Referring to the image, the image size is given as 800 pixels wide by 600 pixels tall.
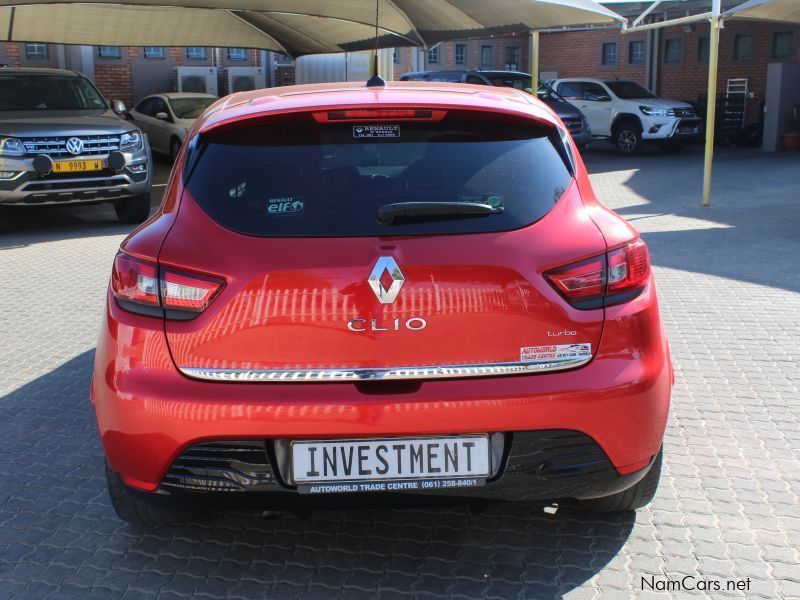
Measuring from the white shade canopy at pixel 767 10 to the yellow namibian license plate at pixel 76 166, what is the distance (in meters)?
8.14

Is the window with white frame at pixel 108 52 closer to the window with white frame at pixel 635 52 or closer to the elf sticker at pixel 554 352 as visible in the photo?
the window with white frame at pixel 635 52

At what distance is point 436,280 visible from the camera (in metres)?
2.76

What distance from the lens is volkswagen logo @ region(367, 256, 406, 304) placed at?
2744 mm

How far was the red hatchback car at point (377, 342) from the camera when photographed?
108 inches

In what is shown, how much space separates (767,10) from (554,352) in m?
13.9

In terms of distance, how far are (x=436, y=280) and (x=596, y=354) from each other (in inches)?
21.0

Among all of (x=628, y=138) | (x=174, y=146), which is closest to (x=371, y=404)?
(x=174, y=146)

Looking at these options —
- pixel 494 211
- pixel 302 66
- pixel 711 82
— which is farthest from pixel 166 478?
pixel 302 66

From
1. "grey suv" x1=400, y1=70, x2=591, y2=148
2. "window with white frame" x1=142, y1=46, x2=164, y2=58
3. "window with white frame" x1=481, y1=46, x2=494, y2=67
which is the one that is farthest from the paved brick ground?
"window with white frame" x1=481, y1=46, x2=494, y2=67

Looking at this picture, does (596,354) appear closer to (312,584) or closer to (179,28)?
(312,584)

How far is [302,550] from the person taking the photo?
3.30 metres

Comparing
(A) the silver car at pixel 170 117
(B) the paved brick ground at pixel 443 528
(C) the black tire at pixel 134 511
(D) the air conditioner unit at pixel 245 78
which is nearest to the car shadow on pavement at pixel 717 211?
(B) the paved brick ground at pixel 443 528

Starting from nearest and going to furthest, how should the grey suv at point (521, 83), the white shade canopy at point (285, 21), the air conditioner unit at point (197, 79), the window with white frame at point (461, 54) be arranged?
the white shade canopy at point (285, 21)
the grey suv at point (521, 83)
the air conditioner unit at point (197, 79)
the window with white frame at point (461, 54)

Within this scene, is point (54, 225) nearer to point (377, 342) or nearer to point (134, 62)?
point (377, 342)
